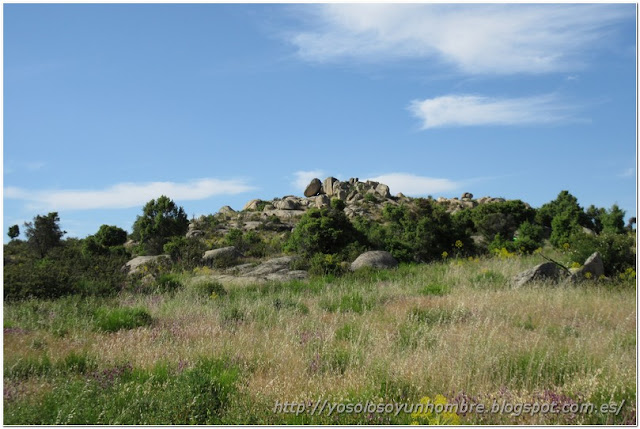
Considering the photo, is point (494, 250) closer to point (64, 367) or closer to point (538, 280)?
point (538, 280)

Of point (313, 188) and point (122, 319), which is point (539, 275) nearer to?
point (122, 319)

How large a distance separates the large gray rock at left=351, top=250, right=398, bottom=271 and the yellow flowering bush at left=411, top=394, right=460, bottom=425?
42.8 feet

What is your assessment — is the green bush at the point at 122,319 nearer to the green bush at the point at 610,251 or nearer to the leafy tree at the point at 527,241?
the green bush at the point at 610,251

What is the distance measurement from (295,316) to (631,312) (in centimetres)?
657

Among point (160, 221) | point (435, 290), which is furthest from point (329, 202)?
point (435, 290)

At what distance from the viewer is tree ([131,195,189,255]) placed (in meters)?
36.7

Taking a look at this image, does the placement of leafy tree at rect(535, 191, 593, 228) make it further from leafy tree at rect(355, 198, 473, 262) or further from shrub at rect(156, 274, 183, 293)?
shrub at rect(156, 274, 183, 293)

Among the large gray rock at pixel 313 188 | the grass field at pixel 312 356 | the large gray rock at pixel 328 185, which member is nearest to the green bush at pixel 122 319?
the grass field at pixel 312 356

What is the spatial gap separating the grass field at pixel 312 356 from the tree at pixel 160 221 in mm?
24531

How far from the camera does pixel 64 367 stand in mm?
7133

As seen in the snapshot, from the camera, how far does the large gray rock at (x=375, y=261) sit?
746 inches

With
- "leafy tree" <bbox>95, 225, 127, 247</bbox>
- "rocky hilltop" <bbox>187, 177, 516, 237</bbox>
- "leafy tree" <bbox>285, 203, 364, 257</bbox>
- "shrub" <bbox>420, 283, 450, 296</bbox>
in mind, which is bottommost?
"shrub" <bbox>420, 283, 450, 296</bbox>

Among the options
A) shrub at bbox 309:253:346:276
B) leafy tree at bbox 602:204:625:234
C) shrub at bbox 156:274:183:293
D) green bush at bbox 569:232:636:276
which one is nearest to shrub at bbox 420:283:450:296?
shrub at bbox 309:253:346:276

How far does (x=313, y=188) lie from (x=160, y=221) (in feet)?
136
